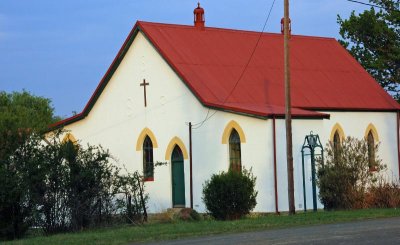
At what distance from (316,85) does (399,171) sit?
5946mm

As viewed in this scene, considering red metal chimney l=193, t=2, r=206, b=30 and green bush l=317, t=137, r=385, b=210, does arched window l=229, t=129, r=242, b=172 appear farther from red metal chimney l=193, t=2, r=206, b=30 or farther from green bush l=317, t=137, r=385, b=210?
red metal chimney l=193, t=2, r=206, b=30

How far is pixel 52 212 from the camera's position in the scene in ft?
91.6

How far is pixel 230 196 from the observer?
30938 millimetres

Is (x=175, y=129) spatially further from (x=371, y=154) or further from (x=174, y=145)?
(x=371, y=154)

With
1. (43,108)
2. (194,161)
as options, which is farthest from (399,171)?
(43,108)

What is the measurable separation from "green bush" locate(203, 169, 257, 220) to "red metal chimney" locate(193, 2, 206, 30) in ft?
40.0

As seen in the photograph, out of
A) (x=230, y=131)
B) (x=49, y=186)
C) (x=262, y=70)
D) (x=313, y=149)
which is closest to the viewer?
(x=49, y=186)

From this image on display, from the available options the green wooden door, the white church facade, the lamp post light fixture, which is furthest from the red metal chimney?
the lamp post light fixture

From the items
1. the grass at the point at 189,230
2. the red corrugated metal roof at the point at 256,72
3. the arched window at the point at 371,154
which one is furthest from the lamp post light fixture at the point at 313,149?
the grass at the point at 189,230

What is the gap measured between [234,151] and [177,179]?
3.40m

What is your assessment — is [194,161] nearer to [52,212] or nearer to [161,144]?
[161,144]

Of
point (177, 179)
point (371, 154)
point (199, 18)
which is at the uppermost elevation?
point (199, 18)

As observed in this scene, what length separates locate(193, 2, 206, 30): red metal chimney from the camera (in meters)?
41.9

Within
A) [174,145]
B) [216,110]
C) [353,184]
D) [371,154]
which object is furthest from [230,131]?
[353,184]
